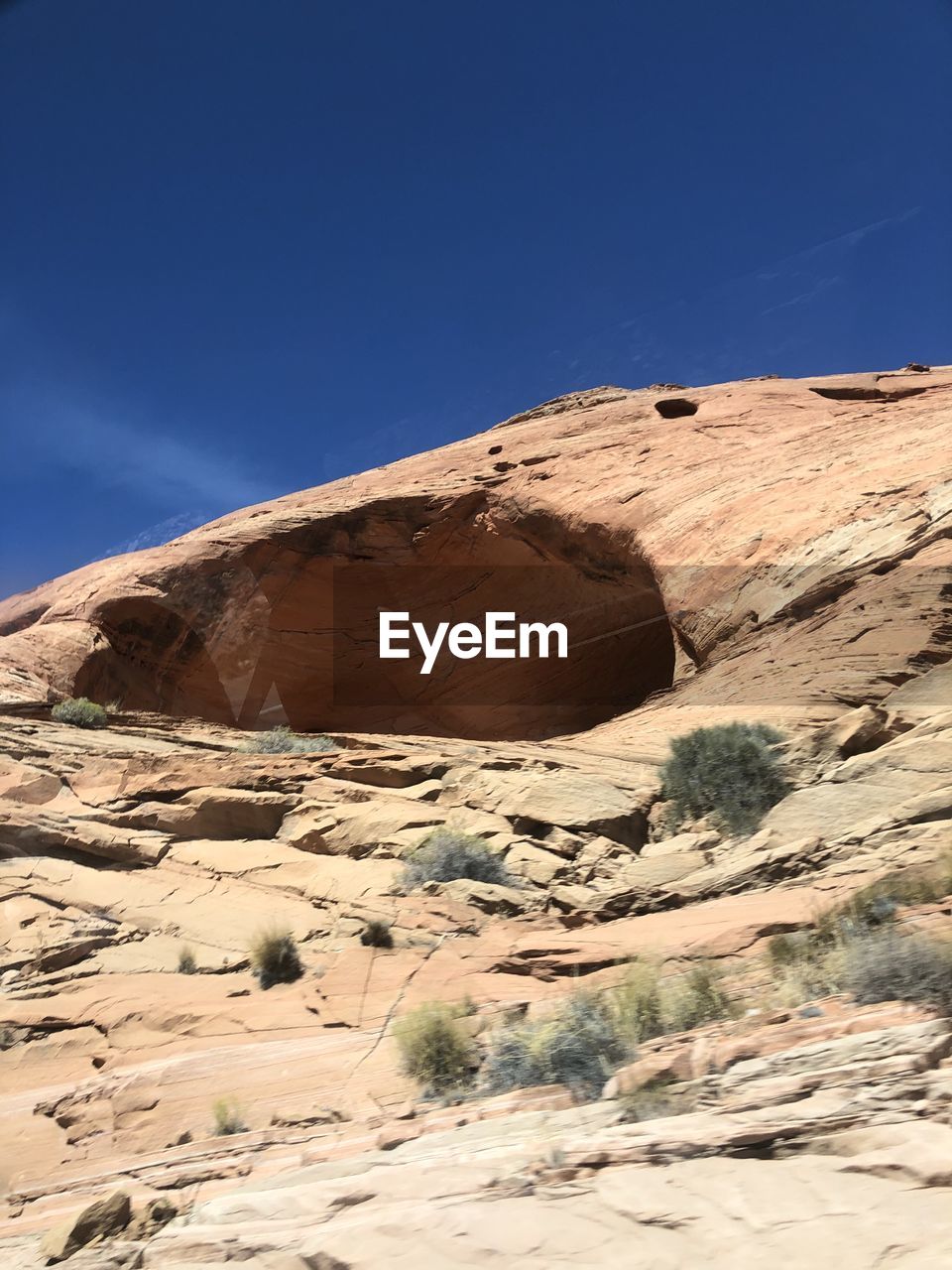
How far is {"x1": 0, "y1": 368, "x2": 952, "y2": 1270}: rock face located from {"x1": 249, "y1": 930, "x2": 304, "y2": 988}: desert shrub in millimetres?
155

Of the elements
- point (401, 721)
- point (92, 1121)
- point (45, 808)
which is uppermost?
point (401, 721)

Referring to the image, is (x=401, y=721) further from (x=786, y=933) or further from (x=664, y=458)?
(x=786, y=933)

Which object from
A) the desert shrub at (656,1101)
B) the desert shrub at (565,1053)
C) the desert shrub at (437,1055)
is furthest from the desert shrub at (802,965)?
the desert shrub at (437,1055)

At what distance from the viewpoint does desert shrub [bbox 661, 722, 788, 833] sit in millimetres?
7801

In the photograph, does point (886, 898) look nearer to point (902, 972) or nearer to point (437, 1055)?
point (902, 972)

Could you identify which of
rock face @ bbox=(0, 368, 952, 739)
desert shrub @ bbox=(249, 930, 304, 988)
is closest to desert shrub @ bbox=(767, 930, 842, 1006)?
desert shrub @ bbox=(249, 930, 304, 988)

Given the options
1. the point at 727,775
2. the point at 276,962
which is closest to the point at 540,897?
the point at 727,775

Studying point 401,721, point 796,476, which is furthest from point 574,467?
point 401,721

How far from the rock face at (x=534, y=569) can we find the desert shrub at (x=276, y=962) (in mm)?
5720

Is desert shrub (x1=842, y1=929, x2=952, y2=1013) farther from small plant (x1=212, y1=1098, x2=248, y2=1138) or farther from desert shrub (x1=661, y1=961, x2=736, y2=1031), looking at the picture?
small plant (x1=212, y1=1098, x2=248, y2=1138)

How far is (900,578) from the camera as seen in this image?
31.9 feet

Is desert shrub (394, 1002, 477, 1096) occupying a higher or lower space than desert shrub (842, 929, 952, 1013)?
lower

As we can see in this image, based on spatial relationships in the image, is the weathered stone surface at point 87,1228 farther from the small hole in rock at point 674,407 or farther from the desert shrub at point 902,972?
the small hole in rock at point 674,407

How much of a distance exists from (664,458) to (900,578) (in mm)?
6323
